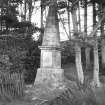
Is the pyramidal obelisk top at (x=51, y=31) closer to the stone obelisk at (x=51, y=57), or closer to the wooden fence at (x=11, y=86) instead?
the stone obelisk at (x=51, y=57)

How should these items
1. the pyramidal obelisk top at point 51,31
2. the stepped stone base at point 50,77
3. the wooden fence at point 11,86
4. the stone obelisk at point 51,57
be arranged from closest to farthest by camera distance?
the wooden fence at point 11,86 < the stepped stone base at point 50,77 < the stone obelisk at point 51,57 < the pyramidal obelisk top at point 51,31

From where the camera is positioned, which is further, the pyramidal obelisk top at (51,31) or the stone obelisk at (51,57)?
the pyramidal obelisk top at (51,31)

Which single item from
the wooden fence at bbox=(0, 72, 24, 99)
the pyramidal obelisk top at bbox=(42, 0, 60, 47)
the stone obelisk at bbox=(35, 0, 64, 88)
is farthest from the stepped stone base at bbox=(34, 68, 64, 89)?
the wooden fence at bbox=(0, 72, 24, 99)

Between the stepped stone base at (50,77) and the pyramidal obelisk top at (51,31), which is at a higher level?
the pyramidal obelisk top at (51,31)

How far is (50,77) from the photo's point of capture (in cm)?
880

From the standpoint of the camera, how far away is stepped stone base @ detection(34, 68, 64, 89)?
340 inches

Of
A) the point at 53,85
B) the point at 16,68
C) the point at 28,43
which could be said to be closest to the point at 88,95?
the point at 53,85

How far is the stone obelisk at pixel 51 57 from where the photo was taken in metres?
8.81

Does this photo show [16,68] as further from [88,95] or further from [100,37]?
[88,95]

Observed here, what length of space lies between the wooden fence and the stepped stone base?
2517 mm

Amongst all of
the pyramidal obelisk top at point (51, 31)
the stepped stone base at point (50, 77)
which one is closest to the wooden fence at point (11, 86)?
Answer: the stepped stone base at point (50, 77)

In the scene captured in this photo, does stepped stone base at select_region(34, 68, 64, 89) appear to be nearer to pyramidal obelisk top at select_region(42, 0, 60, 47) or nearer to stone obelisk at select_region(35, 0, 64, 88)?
stone obelisk at select_region(35, 0, 64, 88)

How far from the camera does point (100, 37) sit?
1065 centimetres

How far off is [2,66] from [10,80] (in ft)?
15.6
